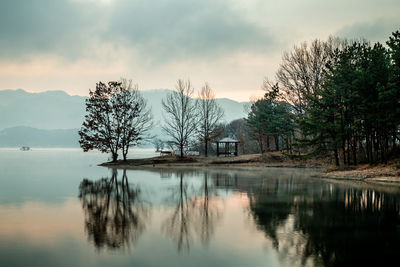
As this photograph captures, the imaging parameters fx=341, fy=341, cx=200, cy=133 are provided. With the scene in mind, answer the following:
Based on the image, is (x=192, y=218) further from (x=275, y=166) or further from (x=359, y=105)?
(x=275, y=166)

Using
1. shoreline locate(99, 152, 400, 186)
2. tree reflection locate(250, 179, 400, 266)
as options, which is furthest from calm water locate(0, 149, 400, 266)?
shoreline locate(99, 152, 400, 186)

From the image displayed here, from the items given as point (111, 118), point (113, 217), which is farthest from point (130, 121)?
point (113, 217)

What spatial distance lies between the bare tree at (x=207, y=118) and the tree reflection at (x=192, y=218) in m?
34.2

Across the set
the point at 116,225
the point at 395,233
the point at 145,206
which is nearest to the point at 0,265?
the point at 116,225

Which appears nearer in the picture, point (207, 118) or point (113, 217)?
point (113, 217)

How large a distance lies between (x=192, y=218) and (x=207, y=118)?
4137 centimetres

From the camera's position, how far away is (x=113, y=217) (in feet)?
34.0

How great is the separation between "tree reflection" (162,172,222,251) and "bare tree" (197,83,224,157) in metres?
34.2

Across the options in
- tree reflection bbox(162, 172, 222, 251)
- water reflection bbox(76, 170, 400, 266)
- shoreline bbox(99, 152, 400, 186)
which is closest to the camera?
water reflection bbox(76, 170, 400, 266)

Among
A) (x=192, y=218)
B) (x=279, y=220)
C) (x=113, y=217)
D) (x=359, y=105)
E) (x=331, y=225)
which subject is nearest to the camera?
(x=331, y=225)

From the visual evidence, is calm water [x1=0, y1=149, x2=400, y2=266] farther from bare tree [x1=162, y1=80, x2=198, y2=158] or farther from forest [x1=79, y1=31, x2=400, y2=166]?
bare tree [x1=162, y1=80, x2=198, y2=158]

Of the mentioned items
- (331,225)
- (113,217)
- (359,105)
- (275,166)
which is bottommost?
(331,225)

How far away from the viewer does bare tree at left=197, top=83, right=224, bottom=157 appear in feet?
164

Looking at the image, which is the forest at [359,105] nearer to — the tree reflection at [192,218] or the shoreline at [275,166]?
the shoreline at [275,166]
